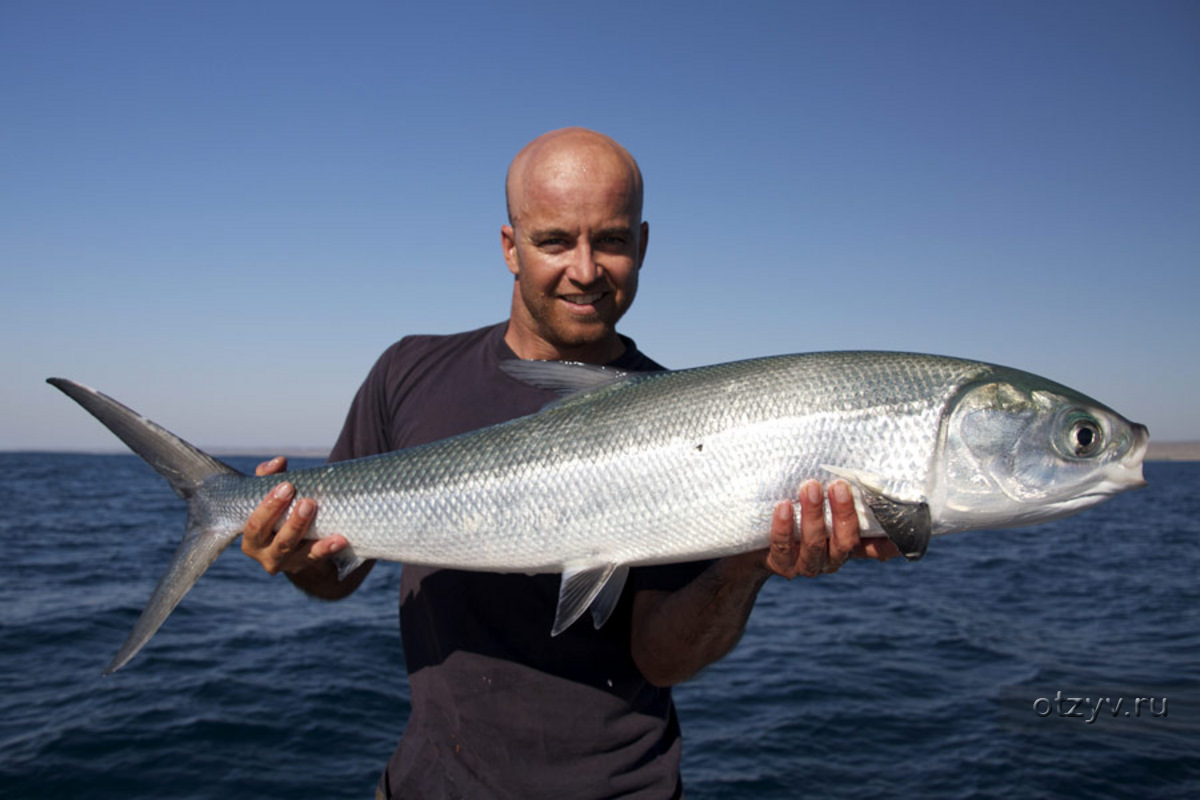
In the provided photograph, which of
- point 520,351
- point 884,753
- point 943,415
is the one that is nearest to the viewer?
point 943,415

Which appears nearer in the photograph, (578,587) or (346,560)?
(578,587)

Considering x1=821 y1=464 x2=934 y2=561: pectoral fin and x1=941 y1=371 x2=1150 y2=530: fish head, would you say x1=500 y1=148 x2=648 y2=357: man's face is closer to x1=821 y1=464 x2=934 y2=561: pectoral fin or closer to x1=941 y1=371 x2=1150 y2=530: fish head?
x1=821 y1=464 x2=934 y2=561: pectoral fin

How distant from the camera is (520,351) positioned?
3969mm

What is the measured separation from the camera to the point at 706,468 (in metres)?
3.17

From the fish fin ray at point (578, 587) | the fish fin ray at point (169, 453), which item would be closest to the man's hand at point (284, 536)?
the fish fin ray at point (169, 453)

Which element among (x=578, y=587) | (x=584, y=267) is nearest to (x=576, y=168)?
(x=584, y=267)

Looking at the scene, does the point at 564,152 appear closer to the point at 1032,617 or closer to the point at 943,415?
the point at 943,415

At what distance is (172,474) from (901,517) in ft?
10.7

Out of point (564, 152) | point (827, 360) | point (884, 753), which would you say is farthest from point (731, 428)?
point (884, 753)

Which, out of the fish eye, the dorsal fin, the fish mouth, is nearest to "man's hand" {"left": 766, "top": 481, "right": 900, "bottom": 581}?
the fish eye

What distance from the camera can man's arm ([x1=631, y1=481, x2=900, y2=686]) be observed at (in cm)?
303

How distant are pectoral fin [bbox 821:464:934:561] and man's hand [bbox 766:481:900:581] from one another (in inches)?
3.2

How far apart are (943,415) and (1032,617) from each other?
52.0 ft

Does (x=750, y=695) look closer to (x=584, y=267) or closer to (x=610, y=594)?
(x=610, y=594)
